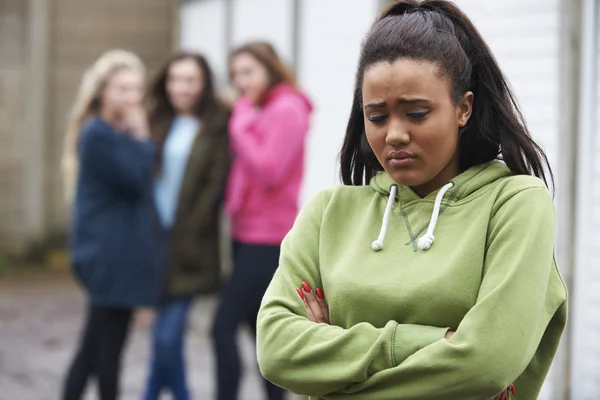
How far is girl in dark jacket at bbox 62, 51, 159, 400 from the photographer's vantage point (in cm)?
570

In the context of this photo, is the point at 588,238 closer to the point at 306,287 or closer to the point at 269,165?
the point at 269,165

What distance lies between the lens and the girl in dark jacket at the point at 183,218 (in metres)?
5.82

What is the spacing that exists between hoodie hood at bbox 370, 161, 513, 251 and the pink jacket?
300 cm

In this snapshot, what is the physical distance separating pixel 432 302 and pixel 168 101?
157 inches

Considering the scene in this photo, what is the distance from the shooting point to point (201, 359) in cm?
804

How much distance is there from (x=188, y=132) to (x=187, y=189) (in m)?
0.33

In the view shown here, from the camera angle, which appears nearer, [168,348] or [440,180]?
[440,180]

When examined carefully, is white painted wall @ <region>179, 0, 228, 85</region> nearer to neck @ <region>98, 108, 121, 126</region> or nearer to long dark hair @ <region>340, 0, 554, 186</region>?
neck @ <region>98, 108, 121, 126</region>

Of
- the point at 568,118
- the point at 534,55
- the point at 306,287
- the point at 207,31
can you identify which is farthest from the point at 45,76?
the point at 306,287

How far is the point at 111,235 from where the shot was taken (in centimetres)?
575

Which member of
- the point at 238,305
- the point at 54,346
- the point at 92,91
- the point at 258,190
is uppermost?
the point at 92,91

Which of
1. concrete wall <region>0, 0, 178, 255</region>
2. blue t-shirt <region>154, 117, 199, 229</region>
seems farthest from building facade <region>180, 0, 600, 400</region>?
concrete wall <region>0, 0, 178, 255</region>

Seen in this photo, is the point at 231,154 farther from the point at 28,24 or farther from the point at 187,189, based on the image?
the point at 28,24

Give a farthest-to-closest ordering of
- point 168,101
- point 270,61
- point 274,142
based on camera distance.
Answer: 1. point 168,101
2. point 270,61
3. point 274,142
